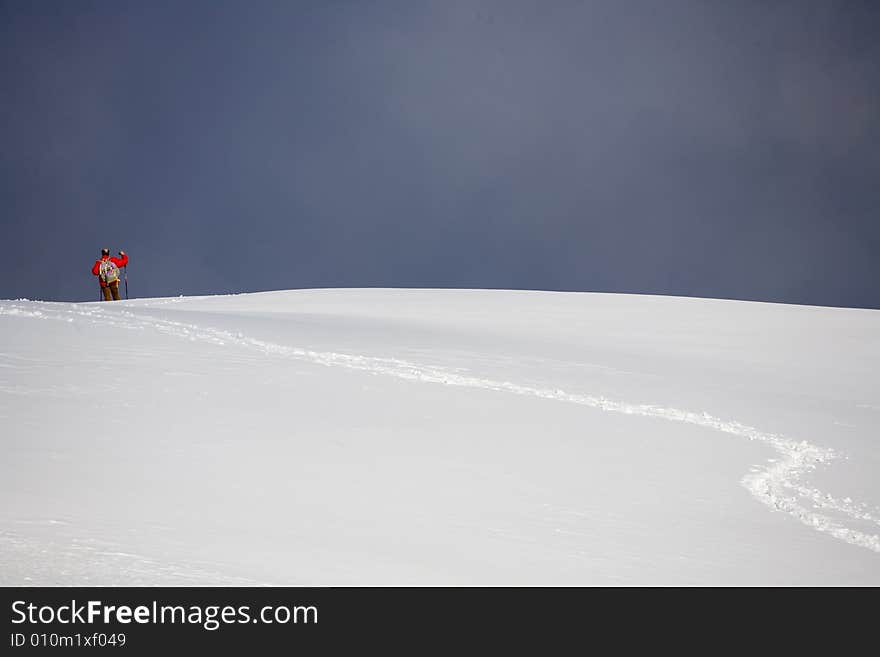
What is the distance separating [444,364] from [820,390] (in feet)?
8.43

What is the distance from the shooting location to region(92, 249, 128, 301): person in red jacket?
35.4 feet

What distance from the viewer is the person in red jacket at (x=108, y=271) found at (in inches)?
424

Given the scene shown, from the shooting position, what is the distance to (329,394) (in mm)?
4293

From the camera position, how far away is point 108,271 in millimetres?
10867

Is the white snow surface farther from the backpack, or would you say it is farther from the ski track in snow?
the backpack

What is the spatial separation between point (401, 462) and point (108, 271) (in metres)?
Result: 8.39

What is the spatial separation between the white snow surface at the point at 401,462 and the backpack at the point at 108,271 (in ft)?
14.6
